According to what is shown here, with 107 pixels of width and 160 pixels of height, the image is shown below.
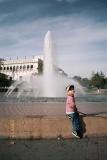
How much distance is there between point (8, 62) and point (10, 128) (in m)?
131

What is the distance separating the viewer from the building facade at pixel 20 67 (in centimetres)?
12966

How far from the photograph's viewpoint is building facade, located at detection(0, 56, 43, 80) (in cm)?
12966

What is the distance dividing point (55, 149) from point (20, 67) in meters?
129

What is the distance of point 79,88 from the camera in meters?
33.2

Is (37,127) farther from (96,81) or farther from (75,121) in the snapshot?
(96,81)

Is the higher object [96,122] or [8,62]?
[8,62]

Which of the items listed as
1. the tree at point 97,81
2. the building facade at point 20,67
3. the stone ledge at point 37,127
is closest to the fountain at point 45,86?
the stone ledge at point 37,127

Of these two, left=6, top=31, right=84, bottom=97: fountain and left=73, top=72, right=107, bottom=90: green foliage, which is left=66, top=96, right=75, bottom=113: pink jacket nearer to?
left=6, top=31, right=84, bottom=97: fountain

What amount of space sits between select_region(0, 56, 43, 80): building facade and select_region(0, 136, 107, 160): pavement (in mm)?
119786

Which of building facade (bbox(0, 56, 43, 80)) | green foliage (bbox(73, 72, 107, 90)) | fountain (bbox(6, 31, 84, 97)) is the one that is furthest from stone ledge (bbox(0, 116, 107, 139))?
building facade (bbox(0, 56, 43, 80))

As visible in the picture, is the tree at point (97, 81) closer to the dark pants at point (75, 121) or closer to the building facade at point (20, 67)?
the building facade at point (20, 67)

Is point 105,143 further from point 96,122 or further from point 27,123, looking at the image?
point 27,123

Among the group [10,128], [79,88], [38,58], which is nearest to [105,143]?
[10,128]

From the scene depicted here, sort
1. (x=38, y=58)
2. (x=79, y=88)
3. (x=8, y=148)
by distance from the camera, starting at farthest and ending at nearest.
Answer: (x=38, y=58)
(x=79, y=88)
(x=8, y=148)
